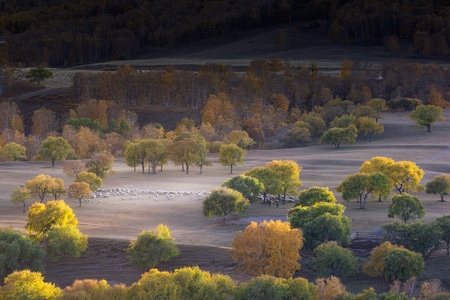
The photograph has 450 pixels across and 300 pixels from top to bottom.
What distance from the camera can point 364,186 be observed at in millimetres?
69125

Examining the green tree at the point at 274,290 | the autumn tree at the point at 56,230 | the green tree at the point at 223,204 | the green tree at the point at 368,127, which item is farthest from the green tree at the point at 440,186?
the green tree at the point at 368,127

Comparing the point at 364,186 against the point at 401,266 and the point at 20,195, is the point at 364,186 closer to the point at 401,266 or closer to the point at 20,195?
the point at 401,266

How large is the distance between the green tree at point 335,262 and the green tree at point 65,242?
1440 cm

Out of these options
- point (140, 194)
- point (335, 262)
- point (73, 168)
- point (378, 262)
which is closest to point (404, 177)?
point (140, 194)

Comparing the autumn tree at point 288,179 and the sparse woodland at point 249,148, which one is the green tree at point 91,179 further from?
the autumn tree at point 288,179

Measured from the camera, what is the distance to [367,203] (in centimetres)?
7119

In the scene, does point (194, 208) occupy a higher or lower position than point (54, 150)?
lower

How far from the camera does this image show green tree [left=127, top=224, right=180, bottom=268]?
53312 mm

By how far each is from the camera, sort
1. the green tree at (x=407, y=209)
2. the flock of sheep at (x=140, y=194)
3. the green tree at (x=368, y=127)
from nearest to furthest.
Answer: the green tree at (x=407, y=209) < the flock of sheep at (x=140, y=194) < the green tree at (x=368, y=127)

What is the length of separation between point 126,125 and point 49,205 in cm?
5967

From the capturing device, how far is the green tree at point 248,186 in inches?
2746

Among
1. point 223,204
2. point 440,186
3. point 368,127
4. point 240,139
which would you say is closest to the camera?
point 223,204

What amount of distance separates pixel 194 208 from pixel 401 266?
2334cm

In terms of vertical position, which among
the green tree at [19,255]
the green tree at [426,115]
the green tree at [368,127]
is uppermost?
the green tree at [426,115]
